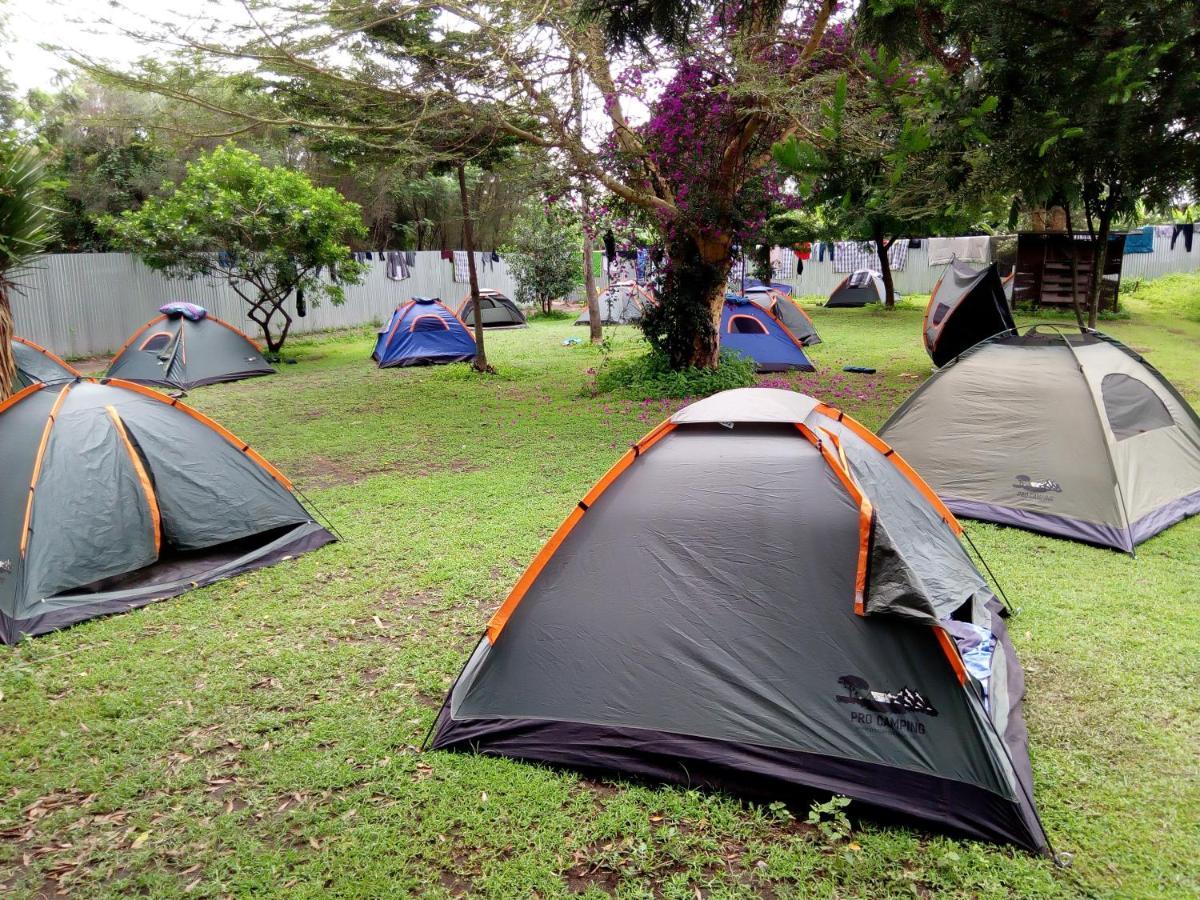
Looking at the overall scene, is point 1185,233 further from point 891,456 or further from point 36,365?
point 36,365

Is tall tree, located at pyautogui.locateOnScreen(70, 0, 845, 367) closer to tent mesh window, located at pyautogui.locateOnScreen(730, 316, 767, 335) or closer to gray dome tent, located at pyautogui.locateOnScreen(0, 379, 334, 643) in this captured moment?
tent mesh window, located at pyautogui.locateOnScreen(730, 316, 767, 335)

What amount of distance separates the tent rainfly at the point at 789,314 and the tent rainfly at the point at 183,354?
9.01 metres

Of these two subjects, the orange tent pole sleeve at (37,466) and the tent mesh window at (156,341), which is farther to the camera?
the tent mesh window at (156,341)

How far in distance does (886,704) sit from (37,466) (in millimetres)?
4946

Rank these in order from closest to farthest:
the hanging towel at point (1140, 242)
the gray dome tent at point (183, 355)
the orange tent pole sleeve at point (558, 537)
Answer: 1. the orange tent pole sleeve at point (558, 537)
2. the gray dome tent at point (183, 355)
3. the hanging towel at point (1140, 242)

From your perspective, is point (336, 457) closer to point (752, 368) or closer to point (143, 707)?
point (143, 707)

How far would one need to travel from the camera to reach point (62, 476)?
4.93 meters

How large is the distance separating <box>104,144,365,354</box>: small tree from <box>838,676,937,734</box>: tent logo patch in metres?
13.1

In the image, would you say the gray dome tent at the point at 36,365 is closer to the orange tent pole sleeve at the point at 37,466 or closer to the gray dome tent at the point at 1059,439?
the orange tent pole sleeve at the point at 37,466

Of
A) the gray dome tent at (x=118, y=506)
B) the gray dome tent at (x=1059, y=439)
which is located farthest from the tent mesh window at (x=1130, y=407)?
the gray dome tent at (x=118, y=506)

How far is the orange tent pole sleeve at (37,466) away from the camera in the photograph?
4650 millimetres

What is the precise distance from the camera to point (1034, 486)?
18.4ft

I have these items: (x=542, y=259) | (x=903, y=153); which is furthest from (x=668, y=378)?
(x=542, y=259)

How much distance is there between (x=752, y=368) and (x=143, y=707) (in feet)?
31.2
